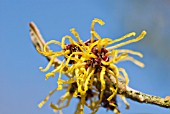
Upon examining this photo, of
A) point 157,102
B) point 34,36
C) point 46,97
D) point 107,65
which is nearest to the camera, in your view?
point 157,102

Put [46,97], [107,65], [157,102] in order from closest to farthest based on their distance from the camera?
[157,102]
[107,65]
[46,97]

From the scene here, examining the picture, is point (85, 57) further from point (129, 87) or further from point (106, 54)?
point (129, 87)

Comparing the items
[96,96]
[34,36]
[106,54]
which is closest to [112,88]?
[106,54]

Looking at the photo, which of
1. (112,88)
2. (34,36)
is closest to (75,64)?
(112,88)

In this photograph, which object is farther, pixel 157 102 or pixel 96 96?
pixel 96 96

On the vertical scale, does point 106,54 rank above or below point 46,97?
above

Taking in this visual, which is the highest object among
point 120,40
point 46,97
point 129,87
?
point 120,40

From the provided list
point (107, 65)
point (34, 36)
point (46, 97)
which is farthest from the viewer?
point (34, 36)

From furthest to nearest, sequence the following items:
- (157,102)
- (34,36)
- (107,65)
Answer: (34,36) → (107,65) → (157,102)

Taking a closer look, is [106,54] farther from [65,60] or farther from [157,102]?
[157,102]
